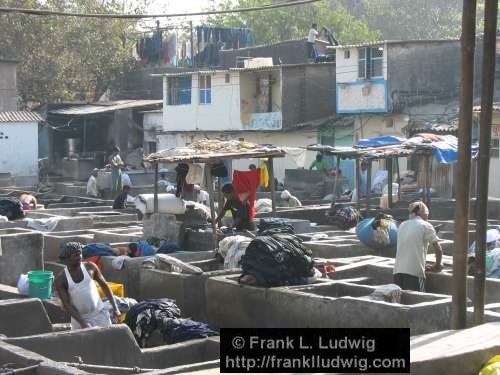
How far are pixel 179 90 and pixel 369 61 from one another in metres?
10.3

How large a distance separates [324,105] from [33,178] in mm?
11185

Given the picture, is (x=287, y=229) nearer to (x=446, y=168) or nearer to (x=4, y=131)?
(x=446, y=168)

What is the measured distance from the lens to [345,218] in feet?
59.8

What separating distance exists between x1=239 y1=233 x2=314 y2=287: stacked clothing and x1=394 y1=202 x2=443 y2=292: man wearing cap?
1071 mm

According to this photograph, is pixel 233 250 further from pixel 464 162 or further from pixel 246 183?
pixel 464 162

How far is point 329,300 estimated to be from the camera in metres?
9.95

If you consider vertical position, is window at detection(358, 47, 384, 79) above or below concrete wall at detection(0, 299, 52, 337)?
above

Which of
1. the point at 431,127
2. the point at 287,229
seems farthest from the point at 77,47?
the point at 287,229

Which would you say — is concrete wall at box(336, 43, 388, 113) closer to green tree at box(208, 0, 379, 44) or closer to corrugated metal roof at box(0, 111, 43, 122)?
corrugated metal roof at box(0, 111, 43, 122)

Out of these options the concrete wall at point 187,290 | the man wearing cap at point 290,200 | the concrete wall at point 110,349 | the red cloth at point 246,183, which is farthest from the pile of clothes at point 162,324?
the man wearing cap at point 290,200

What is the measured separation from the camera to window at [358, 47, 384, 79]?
108ft

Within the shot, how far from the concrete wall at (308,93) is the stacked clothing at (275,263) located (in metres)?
24.8

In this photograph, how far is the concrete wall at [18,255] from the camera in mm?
12789

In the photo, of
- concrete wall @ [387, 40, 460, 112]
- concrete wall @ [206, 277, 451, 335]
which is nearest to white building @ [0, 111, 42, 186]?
concrete wall @ [387, 40, 460, 112]
